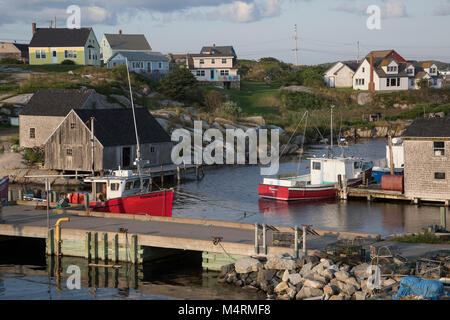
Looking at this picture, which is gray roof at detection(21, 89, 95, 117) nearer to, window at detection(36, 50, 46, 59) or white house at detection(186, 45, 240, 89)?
window at detection(36, 50, 46, 59)

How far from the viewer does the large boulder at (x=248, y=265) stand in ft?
88.9

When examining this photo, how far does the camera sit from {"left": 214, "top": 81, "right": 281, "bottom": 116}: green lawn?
102 metres

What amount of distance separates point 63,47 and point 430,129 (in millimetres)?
76548

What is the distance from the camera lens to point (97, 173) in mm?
58094

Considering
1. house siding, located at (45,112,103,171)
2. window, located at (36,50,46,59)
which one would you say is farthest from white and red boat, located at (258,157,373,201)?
window, located at (36,50,46,59)

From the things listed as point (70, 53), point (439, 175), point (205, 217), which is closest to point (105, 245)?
point (205, 217)

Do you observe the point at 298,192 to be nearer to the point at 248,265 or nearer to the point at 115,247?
the point at 115,247

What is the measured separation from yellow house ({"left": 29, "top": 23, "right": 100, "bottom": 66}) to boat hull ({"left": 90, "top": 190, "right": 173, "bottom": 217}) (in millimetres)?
72303

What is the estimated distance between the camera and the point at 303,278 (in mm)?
25094

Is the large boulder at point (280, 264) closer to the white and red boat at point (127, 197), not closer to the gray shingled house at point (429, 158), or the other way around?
the white and red boat at point (127, 197)
